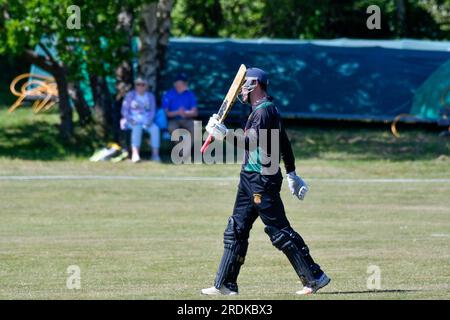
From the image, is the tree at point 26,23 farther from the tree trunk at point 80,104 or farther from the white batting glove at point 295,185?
the white batting glove at point 295,185

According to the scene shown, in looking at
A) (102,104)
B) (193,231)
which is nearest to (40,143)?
(102,104)

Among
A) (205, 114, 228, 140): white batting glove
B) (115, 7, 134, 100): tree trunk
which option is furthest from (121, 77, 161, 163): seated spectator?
(205, 114, 228, 140): white batting glove

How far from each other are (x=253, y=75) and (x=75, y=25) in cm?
1392

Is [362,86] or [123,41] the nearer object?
[123,41]

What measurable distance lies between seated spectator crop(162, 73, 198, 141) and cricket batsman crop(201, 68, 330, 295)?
46.3ft

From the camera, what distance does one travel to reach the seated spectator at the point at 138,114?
23328 millimetres

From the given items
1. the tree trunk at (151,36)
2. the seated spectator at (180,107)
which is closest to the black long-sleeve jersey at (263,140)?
the seated spectator at (180,107)

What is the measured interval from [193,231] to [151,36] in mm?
10930

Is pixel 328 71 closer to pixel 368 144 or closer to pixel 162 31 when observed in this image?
pixel 368 144

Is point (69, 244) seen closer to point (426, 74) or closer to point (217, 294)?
point (217, 294)

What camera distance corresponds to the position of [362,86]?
93.6 ft

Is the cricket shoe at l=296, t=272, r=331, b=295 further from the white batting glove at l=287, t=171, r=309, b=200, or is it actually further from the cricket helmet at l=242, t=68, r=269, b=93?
the cricket helmet at l=242, t=68, r=269, b=93

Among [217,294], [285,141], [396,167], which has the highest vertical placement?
[285,141]
